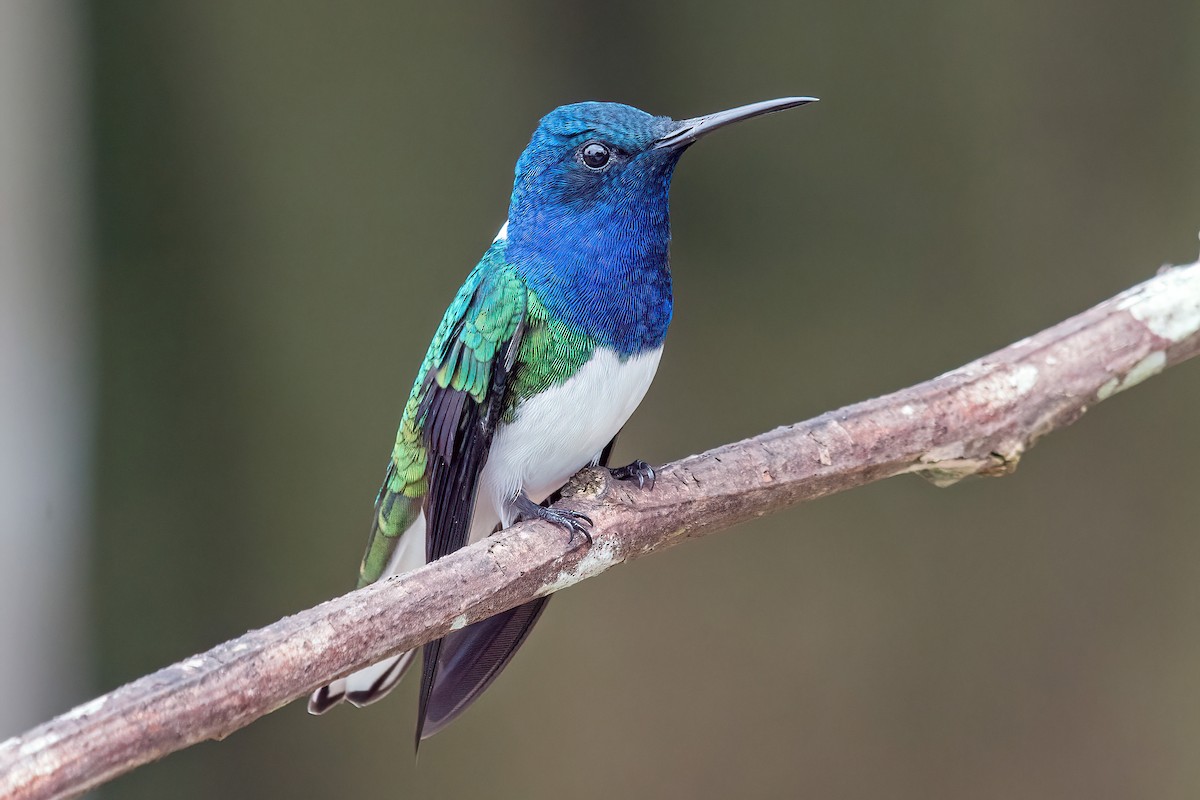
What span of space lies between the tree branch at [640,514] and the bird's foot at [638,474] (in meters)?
0.02

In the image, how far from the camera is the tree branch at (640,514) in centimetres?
141

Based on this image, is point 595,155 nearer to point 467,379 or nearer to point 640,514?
point 467,379

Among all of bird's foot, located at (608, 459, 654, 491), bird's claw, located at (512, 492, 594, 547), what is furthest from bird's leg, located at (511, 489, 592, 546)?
bird's foot, located at (608, 459, 654, 491)

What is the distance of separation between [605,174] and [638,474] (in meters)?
0.57

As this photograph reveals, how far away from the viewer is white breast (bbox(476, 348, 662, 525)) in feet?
6.68

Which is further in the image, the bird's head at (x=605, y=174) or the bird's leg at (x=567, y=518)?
the bird's head at (x=605, y=174)

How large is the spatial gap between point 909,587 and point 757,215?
1317 millimetres

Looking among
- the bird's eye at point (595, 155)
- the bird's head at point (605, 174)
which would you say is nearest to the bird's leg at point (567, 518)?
the bird's head at point (605, 174)

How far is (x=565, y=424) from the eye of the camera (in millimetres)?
2064

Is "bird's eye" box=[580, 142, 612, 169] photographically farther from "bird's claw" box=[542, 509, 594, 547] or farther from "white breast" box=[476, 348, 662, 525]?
"bird's claw" box=[542, 509, 594, 547]

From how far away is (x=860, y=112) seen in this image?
3.55 meters

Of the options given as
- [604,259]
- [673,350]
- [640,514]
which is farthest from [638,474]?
[673,350]

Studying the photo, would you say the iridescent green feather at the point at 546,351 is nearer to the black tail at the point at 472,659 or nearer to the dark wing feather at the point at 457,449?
the dark wing feather at the point at 457,449

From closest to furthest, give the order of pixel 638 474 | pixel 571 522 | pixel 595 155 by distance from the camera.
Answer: pixel 571 522, pixel 638 474, pixel 595 155
